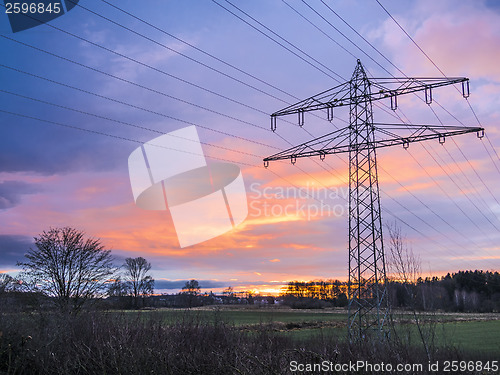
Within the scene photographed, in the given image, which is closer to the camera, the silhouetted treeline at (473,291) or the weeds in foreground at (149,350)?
the weeds in foreground at (149,350)

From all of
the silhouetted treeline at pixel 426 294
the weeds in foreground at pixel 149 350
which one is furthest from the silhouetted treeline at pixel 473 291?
the weeds in foreground at pixel 149 350

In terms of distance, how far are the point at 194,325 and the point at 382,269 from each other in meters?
8.70

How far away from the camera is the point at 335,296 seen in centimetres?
7981

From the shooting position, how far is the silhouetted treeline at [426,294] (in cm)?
1456

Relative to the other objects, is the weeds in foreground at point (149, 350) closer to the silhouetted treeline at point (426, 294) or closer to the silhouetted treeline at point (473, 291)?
the silhouetted treeline at point (426, 294)

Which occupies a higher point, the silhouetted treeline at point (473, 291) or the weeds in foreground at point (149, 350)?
the weeds in foreground at point (149, 350)

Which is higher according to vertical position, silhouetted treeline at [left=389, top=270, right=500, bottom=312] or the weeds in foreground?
the weeds in foreground

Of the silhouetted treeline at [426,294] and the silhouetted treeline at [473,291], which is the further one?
the silhouetted treeline at [473,291]

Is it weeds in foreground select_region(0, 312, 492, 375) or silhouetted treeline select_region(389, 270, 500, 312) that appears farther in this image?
silhouetted treeline select_region(389, 270, 500, 312)

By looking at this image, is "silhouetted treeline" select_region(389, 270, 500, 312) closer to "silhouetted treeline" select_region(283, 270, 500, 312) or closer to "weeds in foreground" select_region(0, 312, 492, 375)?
"silhouetted treeline" select_region(283, 270, 500, 312)

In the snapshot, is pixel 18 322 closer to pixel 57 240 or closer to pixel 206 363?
pixel 206 363

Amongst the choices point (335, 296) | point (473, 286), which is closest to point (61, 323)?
point (335, 296)

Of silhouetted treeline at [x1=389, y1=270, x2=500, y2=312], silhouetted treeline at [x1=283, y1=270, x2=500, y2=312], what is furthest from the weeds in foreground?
silhouetted treeline at [x1=389, y1=270, x2=500, y2=312]

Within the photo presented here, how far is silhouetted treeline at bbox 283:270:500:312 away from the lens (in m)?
14.6
